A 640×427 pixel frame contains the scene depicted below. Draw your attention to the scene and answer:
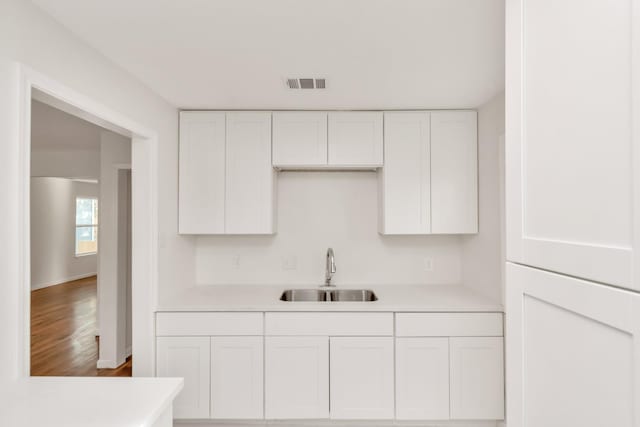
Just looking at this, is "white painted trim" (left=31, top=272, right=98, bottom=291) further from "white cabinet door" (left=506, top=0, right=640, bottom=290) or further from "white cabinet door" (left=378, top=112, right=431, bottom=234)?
"white cabinet door" (left=506, top=0, right=640, bottom=290)

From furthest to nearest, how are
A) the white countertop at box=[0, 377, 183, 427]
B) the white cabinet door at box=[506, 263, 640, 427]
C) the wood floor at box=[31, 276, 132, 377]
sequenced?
the wood floor at box=[31, 276, 132, 377] < the white countertop at box=[0, 377, 183, 427] < the white cabinet door at box=[506, 263, 640, 427]

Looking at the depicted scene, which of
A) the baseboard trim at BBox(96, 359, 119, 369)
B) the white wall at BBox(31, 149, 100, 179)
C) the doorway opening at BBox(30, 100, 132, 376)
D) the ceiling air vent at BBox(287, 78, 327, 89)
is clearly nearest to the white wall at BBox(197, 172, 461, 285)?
Result: the ceiling air vent at BBox(287, 78, 327, 89)

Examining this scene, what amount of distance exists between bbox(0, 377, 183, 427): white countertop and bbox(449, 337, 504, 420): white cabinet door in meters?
1.90

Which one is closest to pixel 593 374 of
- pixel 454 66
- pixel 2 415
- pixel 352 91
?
pixel 2 415

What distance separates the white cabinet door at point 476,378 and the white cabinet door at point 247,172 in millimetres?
1666

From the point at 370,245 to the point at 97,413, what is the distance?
248 cm

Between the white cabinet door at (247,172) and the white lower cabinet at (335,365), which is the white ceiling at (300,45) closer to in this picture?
the white cabinet door at (247,172)

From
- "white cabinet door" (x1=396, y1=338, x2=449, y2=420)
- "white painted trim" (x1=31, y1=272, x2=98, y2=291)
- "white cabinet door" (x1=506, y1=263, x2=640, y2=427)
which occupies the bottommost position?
"white painted trim" (x1=31, y1=272, x2=98, y2=291)

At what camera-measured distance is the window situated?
348 inches

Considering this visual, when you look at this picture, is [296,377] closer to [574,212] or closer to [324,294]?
[324,294]

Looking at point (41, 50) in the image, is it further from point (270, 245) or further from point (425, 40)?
point (270, 245)

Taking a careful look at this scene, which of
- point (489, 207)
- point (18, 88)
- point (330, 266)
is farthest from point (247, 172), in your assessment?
point (489, 207)

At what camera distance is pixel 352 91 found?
2.56m

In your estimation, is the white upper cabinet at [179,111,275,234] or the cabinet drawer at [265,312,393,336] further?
the white upper cabinet at [179,111,275,234]
